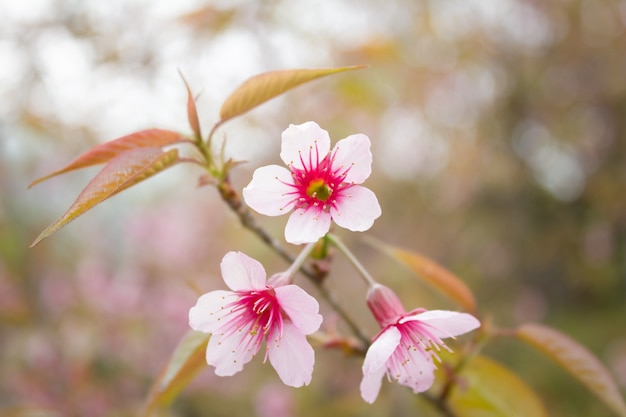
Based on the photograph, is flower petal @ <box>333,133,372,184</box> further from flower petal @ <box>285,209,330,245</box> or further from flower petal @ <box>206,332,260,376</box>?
flower petal @ <box>206,332,260,376</box>

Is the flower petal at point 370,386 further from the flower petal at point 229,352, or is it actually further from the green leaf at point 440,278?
the green leaf at point 440,278

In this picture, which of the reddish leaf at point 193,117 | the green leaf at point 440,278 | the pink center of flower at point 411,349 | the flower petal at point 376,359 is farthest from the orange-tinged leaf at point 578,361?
the reddish leaf at point 193,117

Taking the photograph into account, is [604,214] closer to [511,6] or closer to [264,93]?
[511,6]

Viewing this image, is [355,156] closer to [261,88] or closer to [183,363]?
[261,88]

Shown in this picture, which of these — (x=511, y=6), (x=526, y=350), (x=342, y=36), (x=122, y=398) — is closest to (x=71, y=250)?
(x=122, y=398)

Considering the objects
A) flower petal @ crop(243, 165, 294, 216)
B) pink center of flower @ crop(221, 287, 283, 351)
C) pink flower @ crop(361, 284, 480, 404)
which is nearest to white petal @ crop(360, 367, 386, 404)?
pink flower @ crop(361, 284, 480, 404)

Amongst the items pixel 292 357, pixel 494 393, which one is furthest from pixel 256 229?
pixel 494 393
